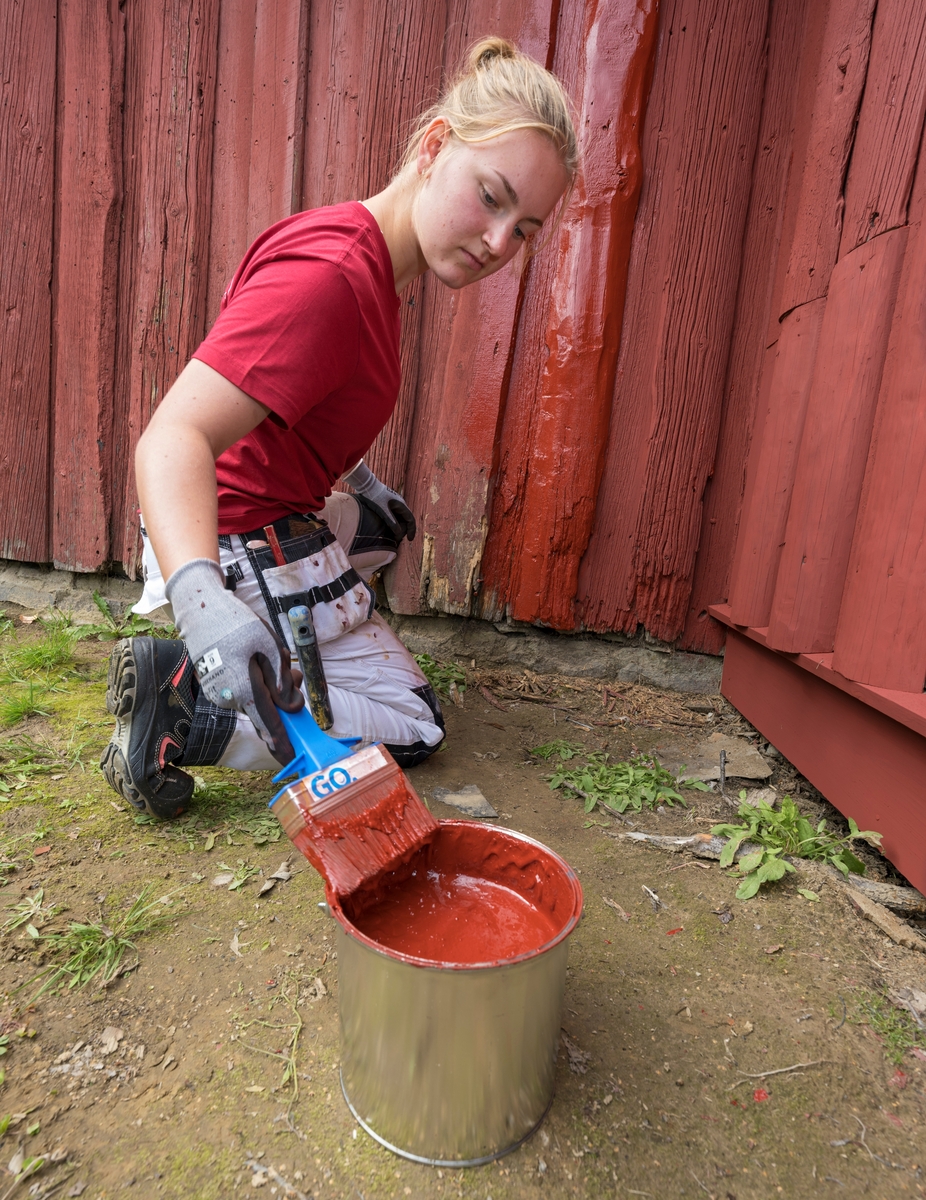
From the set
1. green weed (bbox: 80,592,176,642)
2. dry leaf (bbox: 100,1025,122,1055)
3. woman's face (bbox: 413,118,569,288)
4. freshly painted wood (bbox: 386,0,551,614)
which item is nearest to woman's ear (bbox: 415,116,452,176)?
woman's face (bbox: 413,118,569,288)

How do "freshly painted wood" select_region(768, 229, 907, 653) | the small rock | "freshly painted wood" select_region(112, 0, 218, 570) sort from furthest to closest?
"freshly painted wood" select_region(112, 0, 218, 570), the small rock, "freshly painted wood" select_region(768, 229, 907, 653)

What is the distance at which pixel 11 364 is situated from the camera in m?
3.06

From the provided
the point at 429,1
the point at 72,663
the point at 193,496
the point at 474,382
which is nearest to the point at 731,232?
the point at 474,382

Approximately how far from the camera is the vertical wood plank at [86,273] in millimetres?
2854

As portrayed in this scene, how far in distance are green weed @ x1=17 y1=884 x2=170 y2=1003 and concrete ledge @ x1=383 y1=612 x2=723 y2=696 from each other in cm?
157

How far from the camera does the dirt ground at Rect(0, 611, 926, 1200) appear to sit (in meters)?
0.92

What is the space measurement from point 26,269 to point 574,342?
238 cm

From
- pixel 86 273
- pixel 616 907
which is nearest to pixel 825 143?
pixel 616 907

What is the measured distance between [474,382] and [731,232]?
99cm

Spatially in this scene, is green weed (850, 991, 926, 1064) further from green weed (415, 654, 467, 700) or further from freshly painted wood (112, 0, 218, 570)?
freshly painted wood (112, 0, 218, 570)

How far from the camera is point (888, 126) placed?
5.65 feet

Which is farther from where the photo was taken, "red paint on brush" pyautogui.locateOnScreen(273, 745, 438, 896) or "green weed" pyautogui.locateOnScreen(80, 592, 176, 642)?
"green weed" pyautogui.locateOnScreen(80, 592, 176, 642)

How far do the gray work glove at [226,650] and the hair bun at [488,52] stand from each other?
147 cm

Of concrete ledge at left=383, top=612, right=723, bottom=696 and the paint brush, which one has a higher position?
the paint brush
